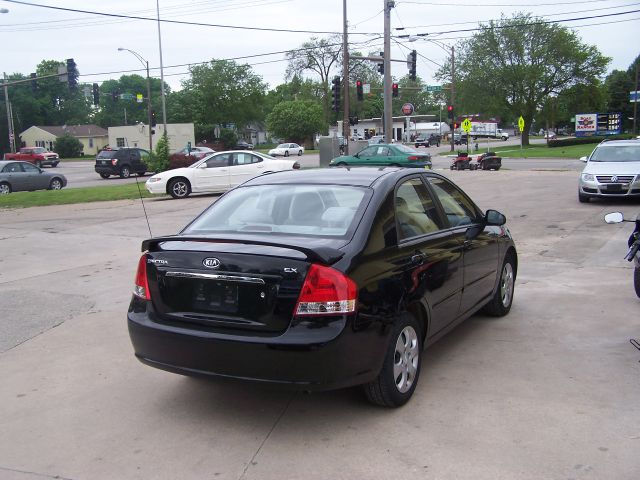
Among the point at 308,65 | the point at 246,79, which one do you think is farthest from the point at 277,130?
the point at 246,79

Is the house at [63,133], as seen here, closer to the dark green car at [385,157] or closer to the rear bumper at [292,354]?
the dark green car at [385,157]

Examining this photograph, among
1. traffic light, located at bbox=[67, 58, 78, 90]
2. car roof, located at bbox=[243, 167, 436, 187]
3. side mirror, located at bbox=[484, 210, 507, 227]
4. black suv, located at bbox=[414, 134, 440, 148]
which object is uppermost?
traffic light, located at bbox=[67, 58, 78, 90]

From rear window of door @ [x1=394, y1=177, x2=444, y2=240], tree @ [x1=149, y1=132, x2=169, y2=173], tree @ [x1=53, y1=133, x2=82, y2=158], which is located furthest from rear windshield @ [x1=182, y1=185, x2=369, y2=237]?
tree @ [x1=53, y1=133, x2=82, y2=158]

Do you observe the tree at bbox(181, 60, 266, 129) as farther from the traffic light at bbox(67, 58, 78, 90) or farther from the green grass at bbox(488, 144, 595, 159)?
the traffic light at bbox(67, 58, 78, 90)

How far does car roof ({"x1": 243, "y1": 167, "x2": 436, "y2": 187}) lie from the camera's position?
4.71 metres

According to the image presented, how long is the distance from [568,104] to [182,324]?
67167 mm

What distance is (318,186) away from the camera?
15.5 ft

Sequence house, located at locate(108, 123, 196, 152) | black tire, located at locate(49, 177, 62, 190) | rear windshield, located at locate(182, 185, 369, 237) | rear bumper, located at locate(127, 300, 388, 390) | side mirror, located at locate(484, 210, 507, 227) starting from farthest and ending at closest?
house, located at locate(108, 123, 196, 152) → black tire, located at locate(49, 177, 62, 190) → side mirror, located at locate(484, 210, 507, 227) → rear windshield, located at locate(182, 185, 369, 237) → rear bumper, located at locate(127, 300, 388, 390)

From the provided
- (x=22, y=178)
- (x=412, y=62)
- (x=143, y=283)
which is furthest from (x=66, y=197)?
(x=412, y=62)

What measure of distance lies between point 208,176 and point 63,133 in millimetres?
88026

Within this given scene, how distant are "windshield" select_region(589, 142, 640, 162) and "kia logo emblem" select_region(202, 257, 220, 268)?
49.4ft

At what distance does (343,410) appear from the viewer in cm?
415

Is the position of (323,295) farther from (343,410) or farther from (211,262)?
(343,410)

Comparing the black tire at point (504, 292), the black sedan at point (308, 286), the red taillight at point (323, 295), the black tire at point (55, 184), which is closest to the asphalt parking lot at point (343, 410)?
the black tire at point (504, 292)
